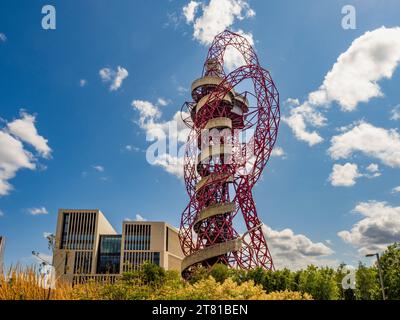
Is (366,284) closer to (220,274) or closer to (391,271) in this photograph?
(391,271)

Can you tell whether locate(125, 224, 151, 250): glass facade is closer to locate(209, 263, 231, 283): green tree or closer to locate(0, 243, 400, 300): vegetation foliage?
locate(0, 243, 400, 300): vegetation foliage

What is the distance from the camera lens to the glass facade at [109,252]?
71.1 meters

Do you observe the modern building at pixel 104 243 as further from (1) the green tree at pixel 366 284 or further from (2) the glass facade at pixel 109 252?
(1) the green tree at pixel 366 284

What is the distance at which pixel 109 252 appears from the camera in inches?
2835

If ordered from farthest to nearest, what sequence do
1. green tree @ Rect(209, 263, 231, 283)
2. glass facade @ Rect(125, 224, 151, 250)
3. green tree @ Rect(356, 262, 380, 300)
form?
glass facade @ Rect(125, 224, 151, 250) → green tree @ Rect(356, 262, 380, 300) → green tree @ Rect(209, 263, 231, 283)

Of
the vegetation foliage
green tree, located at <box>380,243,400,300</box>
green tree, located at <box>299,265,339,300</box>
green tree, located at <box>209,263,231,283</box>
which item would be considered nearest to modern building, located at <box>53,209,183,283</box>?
the vegetation foliage

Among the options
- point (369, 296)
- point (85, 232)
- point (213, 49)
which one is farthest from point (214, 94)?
point (85, 232)

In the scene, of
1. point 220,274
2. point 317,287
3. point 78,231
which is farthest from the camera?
point 78,231

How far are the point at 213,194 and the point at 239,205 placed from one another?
3208mm

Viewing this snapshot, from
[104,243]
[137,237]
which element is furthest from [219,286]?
[104,243]

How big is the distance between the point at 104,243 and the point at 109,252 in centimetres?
200

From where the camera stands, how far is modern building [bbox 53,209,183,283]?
69438 millimetres

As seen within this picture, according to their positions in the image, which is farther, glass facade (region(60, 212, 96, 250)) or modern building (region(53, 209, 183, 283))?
glass facade (region(60, 212, 96, 250))

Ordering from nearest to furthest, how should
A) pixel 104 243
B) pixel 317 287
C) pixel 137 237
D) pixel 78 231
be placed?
pixel 317 287
pixel 78 231
pixel 137 237
pixel 104 243
